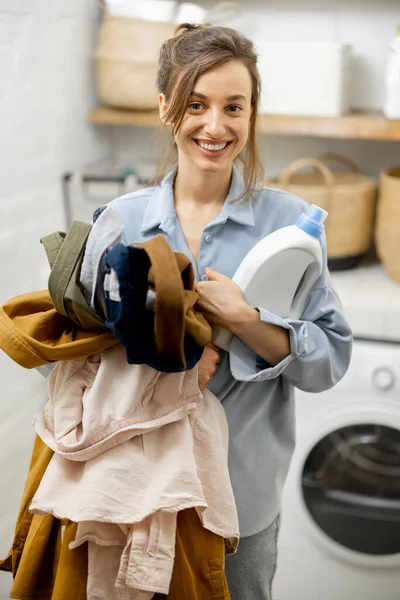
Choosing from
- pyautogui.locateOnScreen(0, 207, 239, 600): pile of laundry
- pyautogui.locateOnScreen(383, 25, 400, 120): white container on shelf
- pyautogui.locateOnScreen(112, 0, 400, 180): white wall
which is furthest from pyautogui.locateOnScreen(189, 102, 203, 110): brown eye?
pyautogui.locateOnScreen(112, 0, 400, 180): white wall

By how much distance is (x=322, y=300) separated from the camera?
935mm

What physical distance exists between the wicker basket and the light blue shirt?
0.79 m

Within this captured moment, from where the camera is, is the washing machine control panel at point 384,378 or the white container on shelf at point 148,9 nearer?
the washing machine control panel at point 384,378

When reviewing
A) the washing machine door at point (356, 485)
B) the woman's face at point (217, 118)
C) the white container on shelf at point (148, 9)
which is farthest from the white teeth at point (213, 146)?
the white container on shelf at point (148, 9)

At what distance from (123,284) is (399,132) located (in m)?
1.22

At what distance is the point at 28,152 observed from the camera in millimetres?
1744

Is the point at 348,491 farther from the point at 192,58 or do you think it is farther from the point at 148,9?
the point at 148,9

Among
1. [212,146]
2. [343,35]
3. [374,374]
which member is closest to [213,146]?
[212,146]

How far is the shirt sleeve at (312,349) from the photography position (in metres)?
0.88

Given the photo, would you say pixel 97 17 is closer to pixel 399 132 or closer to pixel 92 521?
pixel 399 132

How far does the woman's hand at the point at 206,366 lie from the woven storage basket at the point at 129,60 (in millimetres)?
1187

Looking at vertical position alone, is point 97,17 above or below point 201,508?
above

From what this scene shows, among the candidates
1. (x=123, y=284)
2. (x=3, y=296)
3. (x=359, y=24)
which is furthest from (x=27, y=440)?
(x=359, y=24)

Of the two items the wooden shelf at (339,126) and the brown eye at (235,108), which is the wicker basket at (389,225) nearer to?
the wooden shelf at (339,126)
